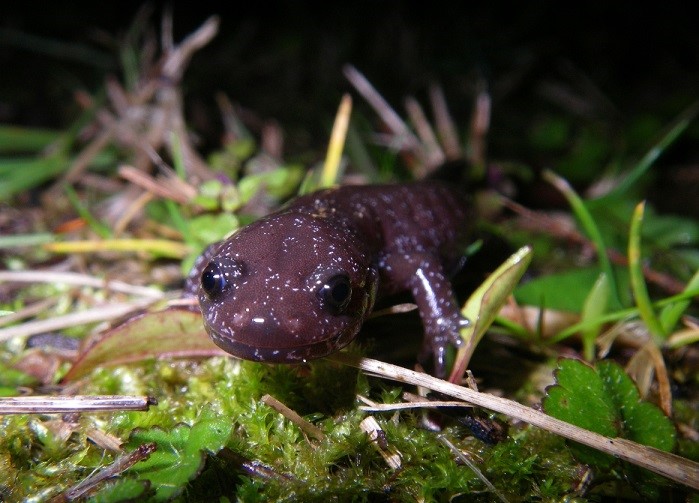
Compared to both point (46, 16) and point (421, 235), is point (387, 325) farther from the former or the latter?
point (46, 16)

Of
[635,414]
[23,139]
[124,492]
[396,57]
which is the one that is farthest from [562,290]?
[396,57]

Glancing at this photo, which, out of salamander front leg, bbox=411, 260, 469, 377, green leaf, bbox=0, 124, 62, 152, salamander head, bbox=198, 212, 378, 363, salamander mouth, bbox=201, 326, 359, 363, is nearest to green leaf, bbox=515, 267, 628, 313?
salamander front leg, bbox=411, 260, 469, 377

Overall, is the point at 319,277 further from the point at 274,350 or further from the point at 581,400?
the point at 581,400

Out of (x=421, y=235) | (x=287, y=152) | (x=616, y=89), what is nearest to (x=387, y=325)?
(x=421, y=235)

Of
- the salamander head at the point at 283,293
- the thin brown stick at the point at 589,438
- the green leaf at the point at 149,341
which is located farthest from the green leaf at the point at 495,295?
the green leaf at the point at 149,341

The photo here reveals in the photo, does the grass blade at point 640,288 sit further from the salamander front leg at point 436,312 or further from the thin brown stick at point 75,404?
the thin brown stick at point 75,404
